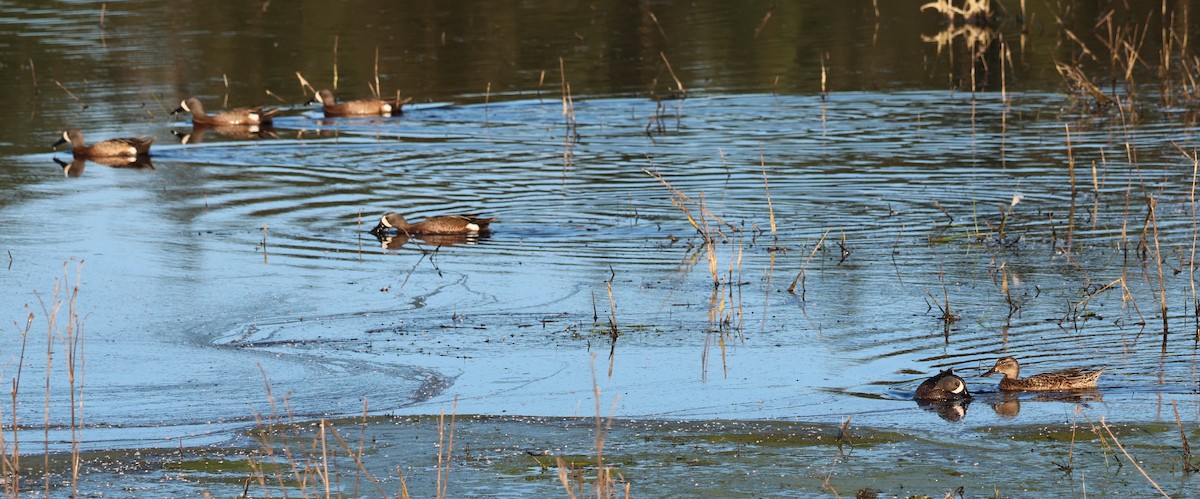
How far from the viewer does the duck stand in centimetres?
2202

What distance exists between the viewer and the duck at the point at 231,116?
22.0 m

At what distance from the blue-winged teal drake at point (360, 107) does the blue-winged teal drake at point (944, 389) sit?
14675 mm

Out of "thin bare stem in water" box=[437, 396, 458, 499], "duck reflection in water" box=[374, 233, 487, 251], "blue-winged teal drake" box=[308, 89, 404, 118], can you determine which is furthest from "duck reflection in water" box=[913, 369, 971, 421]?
"blue-winged teal drake" box=[308, 89, 404, 118]

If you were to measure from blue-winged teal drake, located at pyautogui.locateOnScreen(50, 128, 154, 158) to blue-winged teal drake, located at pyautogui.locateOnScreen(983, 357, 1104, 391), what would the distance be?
13.3m

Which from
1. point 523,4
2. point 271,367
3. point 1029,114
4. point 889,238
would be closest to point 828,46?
point 1029,114

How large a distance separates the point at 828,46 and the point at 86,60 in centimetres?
1321

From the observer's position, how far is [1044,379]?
8.88 meters

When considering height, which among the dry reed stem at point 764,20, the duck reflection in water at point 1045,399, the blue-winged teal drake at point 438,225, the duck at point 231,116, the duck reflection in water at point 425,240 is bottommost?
the duck reflection in water at point 1045,399

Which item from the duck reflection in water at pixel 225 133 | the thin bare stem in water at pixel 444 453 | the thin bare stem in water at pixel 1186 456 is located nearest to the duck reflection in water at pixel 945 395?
the thin bare stem in water at pixel 1186 456

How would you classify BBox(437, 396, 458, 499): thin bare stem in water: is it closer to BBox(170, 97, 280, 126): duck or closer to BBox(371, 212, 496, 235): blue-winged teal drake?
BBox(371, 212, 496, 235): blue-winged teal drake

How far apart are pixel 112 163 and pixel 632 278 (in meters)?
9.76

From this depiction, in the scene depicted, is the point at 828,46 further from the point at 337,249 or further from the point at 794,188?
the point at 337,249

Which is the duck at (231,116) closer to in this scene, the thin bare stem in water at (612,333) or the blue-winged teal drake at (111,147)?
the blue-winged teal drake at (111,147)

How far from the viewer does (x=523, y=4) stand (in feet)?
125
